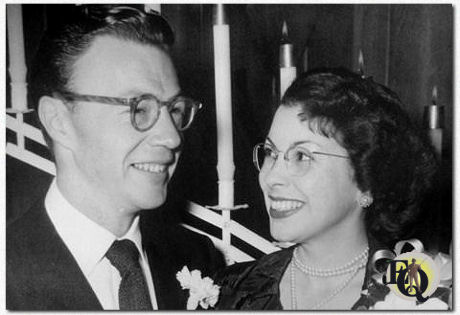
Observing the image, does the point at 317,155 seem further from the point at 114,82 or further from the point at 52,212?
the point at 52,212

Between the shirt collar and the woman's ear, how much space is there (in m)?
0.50

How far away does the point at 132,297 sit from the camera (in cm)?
119

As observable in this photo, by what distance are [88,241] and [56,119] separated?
0.80ft

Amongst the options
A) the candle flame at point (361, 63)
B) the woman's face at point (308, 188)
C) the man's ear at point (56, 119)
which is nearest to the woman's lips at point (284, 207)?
the woman's face at point (308, 188)

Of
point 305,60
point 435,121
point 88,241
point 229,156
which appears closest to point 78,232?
point 88,241

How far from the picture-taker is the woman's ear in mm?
1193

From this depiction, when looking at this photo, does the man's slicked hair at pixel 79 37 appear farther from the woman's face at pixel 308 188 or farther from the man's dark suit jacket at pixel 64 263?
the woman's face at pixel 308 188

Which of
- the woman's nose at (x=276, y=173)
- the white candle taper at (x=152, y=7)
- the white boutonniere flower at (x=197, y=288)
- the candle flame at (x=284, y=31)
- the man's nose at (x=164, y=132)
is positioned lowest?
the white boutonniere flower at (x=197, y=288)

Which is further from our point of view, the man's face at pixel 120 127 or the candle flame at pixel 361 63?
the candle flame at pixel 361 63

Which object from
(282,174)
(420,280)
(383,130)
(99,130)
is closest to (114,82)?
(99,130)

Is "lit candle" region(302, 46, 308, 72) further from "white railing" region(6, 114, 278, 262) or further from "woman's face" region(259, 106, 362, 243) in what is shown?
"white railing" region(6, 114, 278, 262)

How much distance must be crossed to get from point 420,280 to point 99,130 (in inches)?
30.0

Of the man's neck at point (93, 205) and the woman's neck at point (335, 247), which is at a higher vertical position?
the man's neck at point (93, 205)

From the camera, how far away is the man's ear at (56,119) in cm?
111
